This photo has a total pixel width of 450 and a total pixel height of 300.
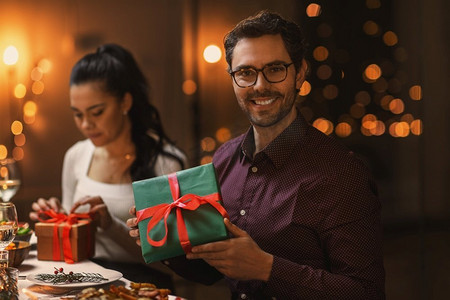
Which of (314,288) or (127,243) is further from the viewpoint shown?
(127,243)

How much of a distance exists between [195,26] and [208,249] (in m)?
3.26

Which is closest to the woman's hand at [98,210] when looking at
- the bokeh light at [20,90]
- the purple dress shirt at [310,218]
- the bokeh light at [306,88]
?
the purple dress shirt at [310,218]

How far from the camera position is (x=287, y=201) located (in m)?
1.70

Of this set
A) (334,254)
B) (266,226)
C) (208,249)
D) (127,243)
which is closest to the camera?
(208,249)

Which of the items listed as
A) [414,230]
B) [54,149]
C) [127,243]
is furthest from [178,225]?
[54,149]

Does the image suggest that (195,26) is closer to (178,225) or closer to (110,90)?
(110,90)

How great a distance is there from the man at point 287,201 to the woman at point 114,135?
87 centimetres

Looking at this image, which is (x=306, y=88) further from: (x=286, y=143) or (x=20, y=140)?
(x=20, y=140)

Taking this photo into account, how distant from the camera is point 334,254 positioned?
1621 mm

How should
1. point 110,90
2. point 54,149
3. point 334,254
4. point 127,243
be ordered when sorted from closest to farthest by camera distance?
point 334,254, point 127,243, point 110,90, point 54,149

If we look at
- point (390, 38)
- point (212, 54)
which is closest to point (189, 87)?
point (212, 54)

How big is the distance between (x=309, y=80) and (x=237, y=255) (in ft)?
7.65

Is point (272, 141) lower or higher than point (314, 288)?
higher

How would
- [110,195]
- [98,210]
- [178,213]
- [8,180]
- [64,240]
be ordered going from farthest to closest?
[110,195]
[8,180]
[98,210]
[64,240]
[178,213]
